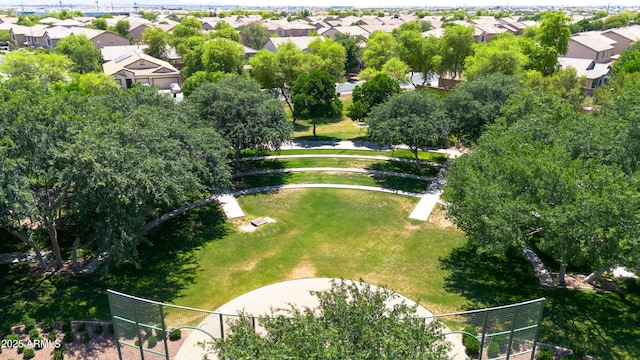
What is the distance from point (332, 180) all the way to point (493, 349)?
21.4 meters

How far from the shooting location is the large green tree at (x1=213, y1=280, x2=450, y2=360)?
433 inches

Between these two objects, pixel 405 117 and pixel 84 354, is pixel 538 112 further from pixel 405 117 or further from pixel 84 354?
pixel 84 354

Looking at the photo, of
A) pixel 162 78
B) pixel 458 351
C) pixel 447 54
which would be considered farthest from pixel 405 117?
pixel 162 78

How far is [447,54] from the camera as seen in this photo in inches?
2404

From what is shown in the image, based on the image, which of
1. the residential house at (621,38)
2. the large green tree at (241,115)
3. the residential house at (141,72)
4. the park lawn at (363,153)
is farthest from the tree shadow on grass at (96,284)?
the residential house at (621,38)

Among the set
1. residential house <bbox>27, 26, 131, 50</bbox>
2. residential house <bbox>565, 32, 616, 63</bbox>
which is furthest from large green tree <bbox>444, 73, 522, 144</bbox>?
residential house <bbox>27, 26, 131, 50</bbox>

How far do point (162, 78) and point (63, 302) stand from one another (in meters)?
59.2

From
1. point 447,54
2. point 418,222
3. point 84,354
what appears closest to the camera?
point 84,354

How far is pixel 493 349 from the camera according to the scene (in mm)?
16391

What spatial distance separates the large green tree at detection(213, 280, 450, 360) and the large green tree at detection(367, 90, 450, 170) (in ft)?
74.5

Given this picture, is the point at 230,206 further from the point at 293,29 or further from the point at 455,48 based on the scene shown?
the point at 293,29

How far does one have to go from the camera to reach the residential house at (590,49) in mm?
78800

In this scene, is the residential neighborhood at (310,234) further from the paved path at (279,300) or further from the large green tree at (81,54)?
the large green tree at (81,54)

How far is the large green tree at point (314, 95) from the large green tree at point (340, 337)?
113ft
